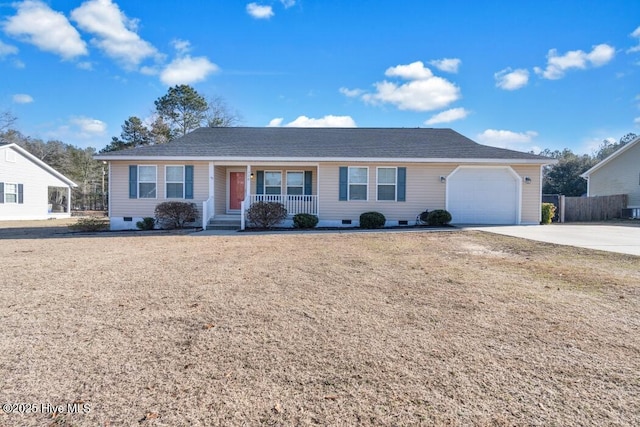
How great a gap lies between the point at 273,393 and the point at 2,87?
39.2 m

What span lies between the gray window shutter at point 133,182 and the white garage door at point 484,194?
1275 centimetres

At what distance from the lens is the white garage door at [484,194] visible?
13844 millimetres

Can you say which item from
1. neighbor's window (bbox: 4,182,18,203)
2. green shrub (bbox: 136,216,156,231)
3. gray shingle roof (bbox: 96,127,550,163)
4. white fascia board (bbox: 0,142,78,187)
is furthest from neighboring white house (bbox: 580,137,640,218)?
neighbor's window (bbox: 4,182,18,203)

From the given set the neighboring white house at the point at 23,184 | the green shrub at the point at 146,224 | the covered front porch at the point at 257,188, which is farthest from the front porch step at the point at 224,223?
the neighboring white house at the point at 23,184

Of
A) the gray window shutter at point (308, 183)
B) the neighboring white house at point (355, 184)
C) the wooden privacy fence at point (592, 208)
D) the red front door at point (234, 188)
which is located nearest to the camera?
the neighboring white house at point (355, 184)

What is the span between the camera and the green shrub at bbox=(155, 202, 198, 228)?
13117 mm

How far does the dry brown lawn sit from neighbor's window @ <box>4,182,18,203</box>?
69.3ft

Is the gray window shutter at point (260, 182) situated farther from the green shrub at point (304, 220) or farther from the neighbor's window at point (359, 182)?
the neighbor's window at point (359, 182)

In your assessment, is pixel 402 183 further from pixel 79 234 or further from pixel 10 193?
pixel 10 193

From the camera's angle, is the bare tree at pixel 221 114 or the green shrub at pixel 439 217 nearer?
the green shrub at pixel 439 217

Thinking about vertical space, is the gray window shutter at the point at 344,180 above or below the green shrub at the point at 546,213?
above

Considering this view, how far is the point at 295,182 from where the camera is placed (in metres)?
14.9

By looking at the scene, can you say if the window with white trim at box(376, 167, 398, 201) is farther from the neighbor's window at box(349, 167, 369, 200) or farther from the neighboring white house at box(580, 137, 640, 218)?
the neighboring white house at box(580, 137, 640, 218)

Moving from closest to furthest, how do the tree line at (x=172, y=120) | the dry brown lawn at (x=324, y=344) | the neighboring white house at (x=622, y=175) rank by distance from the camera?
the dry brown lawn at (x=324, y=344), the neighboring white house at (x=622, y=175), the tree line at (x=172, y=120)
